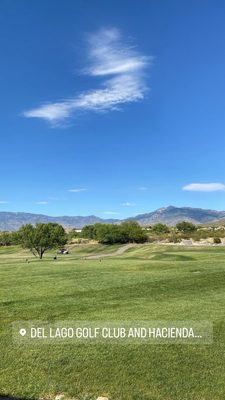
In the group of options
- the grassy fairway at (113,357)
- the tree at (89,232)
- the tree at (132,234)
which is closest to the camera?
the grassy fairway at (113,357)

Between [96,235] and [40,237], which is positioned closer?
[40,237]

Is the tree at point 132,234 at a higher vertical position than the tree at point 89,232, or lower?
lower

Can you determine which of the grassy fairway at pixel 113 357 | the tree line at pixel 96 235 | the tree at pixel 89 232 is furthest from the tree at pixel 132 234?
the grassy fairway at pixel 113 357

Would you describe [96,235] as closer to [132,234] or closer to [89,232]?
[132,234]

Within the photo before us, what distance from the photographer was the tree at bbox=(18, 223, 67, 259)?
296ft

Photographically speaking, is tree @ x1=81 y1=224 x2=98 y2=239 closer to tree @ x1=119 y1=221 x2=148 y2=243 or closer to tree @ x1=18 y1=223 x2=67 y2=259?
tree @ x1=119 y1=221 x2=148 y2=243

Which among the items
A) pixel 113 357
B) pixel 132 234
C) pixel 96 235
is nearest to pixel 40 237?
pixel 132 234

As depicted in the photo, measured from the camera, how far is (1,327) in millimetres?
13312

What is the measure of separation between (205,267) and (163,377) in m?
18.4

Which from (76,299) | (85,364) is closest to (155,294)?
(76,299)

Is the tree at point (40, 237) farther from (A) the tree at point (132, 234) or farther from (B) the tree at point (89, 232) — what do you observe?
(B) the tree at point (89, 232)

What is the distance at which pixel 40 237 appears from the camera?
90.6 m

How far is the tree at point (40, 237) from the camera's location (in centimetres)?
9025

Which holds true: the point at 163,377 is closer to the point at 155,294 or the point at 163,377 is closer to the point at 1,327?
the point at 1,327
